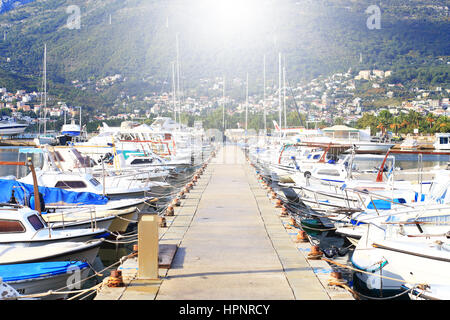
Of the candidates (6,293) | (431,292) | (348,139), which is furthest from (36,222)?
(348,139)

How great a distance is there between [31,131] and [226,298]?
122094mm

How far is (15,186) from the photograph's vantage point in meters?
15.6

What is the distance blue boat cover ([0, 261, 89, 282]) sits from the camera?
Result: 10.5 m

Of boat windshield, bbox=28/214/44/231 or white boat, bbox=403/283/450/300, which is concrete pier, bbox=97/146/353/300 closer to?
white boat, bbox=403/283/450/300

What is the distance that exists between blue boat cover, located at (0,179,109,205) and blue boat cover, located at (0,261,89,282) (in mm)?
5026

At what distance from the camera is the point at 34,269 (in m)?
10.8

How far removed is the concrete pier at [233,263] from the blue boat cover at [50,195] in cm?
332

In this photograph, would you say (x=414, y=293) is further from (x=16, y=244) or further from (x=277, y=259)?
(x=16, y=244)

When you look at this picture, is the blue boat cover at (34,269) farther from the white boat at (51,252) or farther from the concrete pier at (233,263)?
the concrete pier at (233,263)

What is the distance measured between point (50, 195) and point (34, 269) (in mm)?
7167

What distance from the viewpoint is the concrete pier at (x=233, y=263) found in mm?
8133

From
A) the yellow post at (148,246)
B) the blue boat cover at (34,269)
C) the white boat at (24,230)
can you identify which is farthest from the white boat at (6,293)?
the white boat at (24,230)

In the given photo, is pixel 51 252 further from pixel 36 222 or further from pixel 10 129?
pixel 10 129
